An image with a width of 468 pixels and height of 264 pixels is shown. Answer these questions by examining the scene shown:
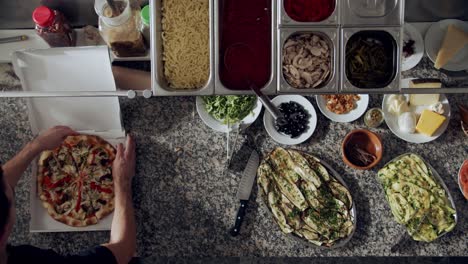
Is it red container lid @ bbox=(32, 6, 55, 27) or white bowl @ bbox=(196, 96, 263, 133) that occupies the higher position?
red container lid @ bbox=(32, 6, 55, 27)

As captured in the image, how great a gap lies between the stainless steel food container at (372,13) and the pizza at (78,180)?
2.72ft

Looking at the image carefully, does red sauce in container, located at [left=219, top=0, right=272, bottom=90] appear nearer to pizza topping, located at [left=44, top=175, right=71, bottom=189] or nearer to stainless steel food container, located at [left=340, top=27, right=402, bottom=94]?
stainless steel food container, located at [left=340, top=27, right=402, bottom=94]

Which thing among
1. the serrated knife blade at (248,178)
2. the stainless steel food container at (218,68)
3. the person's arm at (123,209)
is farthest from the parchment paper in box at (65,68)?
the serrated knife blade at (248,178)

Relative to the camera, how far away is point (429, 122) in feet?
5.16

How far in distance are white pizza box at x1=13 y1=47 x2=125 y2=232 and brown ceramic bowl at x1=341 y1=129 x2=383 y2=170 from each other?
2.35 feet

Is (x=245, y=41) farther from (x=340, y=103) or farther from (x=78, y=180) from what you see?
(x=78, y=180)

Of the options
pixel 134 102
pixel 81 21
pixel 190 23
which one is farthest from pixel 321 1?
pixel 81 21

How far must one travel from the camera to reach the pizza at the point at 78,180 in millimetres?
1567

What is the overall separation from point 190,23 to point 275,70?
0.86ft

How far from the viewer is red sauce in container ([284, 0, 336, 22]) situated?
131cm

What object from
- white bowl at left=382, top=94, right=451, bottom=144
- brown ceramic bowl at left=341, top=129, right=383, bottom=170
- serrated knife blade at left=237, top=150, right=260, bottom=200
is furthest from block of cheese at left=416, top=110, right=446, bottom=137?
serrated knife blade at left=237, top=150, right=260, bottom=200

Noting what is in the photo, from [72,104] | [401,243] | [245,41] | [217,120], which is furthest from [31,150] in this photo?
[401,243]

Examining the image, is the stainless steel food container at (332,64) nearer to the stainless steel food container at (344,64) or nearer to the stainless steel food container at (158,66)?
the stainless steel food container at (344,64)

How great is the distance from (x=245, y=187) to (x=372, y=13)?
2.14 feet
